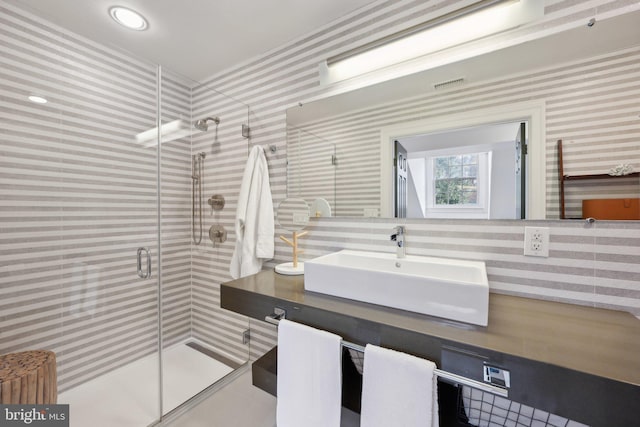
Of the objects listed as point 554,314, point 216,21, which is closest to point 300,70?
point 216,21

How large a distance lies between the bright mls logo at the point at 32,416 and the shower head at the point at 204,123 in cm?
179

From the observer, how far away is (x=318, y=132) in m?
1.72

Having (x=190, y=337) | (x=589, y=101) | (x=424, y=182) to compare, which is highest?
(x=589, y=101)

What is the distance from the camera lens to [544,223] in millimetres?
1118

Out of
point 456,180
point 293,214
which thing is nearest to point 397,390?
point 456,180

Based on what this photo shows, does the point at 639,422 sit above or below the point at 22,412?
above

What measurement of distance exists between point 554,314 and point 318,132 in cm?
145

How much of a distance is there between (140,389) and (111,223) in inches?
43.9

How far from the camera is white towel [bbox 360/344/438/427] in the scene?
2.68 ft

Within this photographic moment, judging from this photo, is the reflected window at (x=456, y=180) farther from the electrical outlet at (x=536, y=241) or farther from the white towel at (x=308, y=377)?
the white towel at (x=308, y=377)

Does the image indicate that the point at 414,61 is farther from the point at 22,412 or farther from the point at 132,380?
the point at 132,380

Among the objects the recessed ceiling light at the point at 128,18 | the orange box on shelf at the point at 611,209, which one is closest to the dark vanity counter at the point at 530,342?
the orange box on shelf at the point at 611,209

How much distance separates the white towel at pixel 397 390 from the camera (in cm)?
82

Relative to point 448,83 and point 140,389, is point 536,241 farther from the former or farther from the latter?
point 140,389
